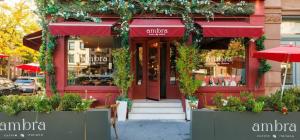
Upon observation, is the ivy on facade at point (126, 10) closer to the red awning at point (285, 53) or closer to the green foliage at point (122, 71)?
the green foliage at point (122, 71)

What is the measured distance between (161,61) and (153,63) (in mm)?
336

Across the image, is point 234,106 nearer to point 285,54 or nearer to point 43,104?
point 285,54

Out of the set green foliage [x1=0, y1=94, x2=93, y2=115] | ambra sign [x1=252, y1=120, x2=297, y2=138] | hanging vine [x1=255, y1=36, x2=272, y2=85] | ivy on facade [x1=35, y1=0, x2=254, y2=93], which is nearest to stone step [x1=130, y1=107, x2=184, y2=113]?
ivy on facade [x1=35, y1=0, x2=254, y2=93]

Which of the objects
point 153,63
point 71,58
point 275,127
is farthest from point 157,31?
point 275,127

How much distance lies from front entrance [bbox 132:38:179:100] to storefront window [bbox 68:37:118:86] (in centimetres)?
113

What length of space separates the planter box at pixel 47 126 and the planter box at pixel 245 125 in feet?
6.53

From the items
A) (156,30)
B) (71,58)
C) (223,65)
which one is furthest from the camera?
(223,65)

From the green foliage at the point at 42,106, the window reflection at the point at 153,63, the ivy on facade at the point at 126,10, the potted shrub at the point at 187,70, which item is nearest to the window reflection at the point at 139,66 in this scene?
the window reflection at the point at 153,63

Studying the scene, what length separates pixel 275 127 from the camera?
8.16 metres

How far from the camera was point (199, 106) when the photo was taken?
46.9 feet

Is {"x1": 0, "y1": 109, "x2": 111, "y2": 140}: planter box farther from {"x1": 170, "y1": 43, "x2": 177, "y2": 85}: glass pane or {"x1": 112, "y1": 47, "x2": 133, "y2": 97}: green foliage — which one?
{"x1": 170, "y1": 43, "x2": 177, "y2": 85}: glass pane

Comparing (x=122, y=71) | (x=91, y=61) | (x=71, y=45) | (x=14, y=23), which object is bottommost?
(x=122, y=71)

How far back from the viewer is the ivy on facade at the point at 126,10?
1395cm

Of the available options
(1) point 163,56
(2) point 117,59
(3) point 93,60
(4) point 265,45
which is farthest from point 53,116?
(4) point 265,45
